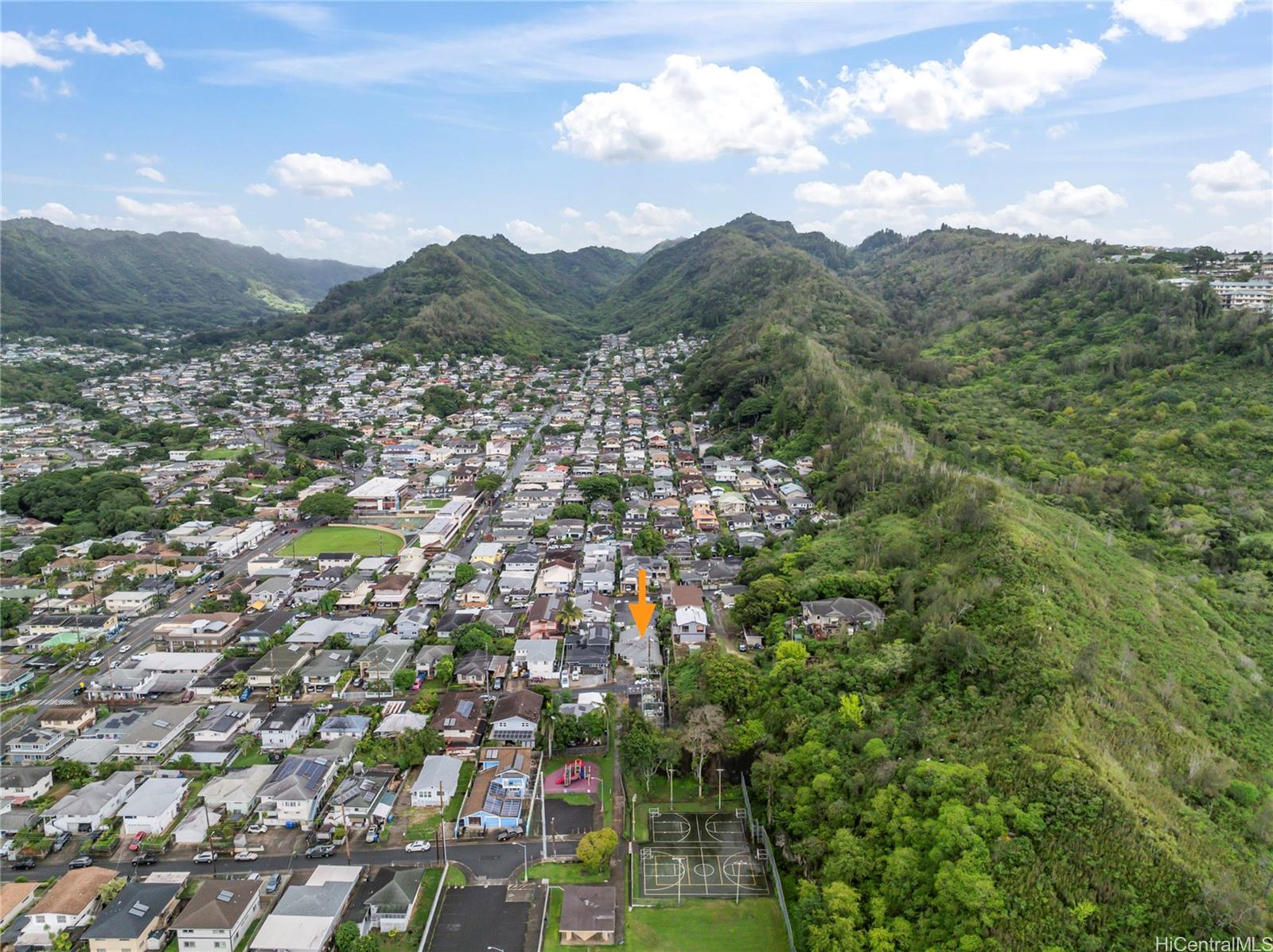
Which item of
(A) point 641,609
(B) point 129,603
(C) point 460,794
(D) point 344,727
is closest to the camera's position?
(C) point 460,794

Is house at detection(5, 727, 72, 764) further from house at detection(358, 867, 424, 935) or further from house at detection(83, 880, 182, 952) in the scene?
house at detection(358, 867, 424, 935)

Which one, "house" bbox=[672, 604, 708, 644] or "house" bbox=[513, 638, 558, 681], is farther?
"house" bbox=[672, 604, 708, 644]

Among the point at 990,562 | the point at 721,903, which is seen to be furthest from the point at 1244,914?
the point at 990,562

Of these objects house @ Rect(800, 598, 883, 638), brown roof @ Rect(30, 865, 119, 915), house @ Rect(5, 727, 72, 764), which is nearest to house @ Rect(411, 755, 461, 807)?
brown roof @ Rect(30, 865, 119, 915)

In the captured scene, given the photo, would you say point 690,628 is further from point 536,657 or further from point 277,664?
point 277,664

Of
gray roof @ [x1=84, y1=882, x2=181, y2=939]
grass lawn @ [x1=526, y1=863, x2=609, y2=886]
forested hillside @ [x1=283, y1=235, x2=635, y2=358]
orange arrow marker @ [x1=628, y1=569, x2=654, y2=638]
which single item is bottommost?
grass lawn @ [x1=526, y1=863, x2=609, y2=886]

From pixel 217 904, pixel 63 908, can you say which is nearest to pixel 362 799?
pixel 217 904
